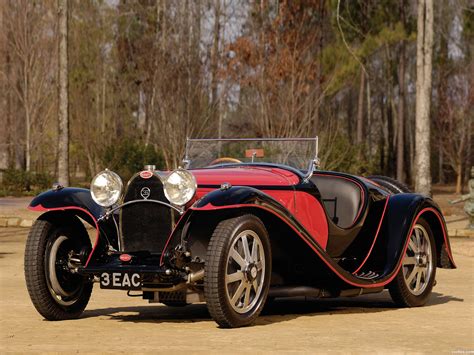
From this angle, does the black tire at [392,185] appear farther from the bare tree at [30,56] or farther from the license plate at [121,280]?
the bare tree at [30,56]

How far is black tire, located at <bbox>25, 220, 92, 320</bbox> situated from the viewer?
7.96m

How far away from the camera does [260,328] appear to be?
24.7 ft

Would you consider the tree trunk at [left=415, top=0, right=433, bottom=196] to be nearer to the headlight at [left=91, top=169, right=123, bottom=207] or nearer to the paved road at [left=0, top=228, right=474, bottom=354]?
the paved road at [left=0, top=228, right=474, bottom=354]

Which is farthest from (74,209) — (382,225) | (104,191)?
(382,225)

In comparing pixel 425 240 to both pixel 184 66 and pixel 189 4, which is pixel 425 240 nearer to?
pixel 184 66

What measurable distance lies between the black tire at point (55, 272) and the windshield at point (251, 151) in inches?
65.9

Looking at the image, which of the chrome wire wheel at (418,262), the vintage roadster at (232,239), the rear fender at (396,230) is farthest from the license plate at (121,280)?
the chrome wire wheel at (418,262)

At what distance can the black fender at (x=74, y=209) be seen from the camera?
8102 millimetres

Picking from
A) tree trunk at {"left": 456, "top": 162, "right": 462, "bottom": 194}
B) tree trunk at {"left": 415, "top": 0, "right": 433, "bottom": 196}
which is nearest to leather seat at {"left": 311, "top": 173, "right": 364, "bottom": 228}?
tree trunk at {"left": 415, "top": 0, "right": 433, "bottom": 196}

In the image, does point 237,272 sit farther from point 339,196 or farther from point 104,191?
point 339,196

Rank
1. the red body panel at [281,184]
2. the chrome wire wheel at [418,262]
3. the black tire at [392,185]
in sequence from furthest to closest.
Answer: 1. the black tire at [392,185]
2. the chrome wire wheel at [418,262]
3. the red body panel at [281,184]

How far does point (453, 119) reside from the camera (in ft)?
162

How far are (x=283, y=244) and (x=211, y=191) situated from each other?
0.89m

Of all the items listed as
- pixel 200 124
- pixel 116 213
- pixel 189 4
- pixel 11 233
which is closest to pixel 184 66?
pixel 200 124
